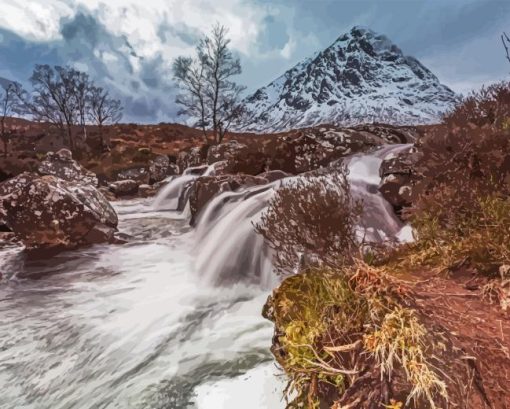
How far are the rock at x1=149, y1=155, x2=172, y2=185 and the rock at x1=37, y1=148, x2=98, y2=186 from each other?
4632mm

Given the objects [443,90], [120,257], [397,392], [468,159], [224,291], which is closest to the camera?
[397,392]

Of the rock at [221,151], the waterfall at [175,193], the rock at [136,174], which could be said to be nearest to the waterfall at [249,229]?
the waterfall at [175,193]

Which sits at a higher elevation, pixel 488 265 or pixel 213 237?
pixel 488 265

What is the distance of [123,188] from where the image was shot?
24125mm

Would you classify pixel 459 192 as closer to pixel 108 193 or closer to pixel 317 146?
pixel 317 146

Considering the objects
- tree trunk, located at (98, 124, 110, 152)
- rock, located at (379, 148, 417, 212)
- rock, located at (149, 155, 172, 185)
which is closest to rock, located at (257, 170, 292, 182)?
rock, located at (379, 148, 417, 212)

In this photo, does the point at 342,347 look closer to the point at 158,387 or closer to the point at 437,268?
the point at 437,268

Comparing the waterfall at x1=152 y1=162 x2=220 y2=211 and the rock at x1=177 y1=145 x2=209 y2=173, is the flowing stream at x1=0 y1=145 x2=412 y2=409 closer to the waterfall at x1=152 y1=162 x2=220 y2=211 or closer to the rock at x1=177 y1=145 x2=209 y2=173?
the waterfall at x1=152 y1=162 x2=220 y2=211

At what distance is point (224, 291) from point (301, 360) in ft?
15.5

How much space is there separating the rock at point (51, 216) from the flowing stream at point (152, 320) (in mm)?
607

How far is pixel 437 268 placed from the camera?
3.07 meters

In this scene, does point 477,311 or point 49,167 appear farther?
point 49,167

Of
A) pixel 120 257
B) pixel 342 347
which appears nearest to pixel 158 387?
pixel 342 347

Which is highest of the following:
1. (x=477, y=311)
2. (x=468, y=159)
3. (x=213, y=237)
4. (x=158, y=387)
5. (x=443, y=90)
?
(x=443, y=90)
